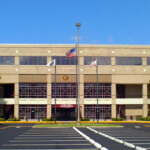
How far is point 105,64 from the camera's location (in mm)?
53406

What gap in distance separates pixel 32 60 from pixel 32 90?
5.40 metres

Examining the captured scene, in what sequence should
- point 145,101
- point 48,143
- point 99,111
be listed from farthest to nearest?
point 145,101, point 99,111, point 48,143

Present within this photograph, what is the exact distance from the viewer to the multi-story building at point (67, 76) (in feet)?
173

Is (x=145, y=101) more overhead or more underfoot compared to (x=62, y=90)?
more underfoot

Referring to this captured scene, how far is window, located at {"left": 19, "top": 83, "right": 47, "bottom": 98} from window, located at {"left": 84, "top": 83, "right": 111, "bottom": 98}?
7562mm

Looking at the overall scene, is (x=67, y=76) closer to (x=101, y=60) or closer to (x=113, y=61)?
A: (x=101, y=60)

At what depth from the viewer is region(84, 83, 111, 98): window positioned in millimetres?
53188

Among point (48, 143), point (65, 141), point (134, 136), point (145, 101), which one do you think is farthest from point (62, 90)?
point (48, 143)

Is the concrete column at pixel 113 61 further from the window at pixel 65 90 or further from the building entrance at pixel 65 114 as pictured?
the building entrance at pixel 65 114

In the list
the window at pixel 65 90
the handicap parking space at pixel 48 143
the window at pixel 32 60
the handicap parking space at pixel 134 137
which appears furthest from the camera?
the window at pixel 65 90

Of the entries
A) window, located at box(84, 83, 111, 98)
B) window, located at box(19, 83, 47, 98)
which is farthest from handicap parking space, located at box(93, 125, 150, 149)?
window, located at box(19, 83, 47, 98)

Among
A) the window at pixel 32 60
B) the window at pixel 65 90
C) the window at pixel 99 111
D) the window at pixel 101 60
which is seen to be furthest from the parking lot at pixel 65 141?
the window at pixel 101 60

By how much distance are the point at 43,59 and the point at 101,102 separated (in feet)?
42.7

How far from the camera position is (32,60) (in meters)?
53.0
